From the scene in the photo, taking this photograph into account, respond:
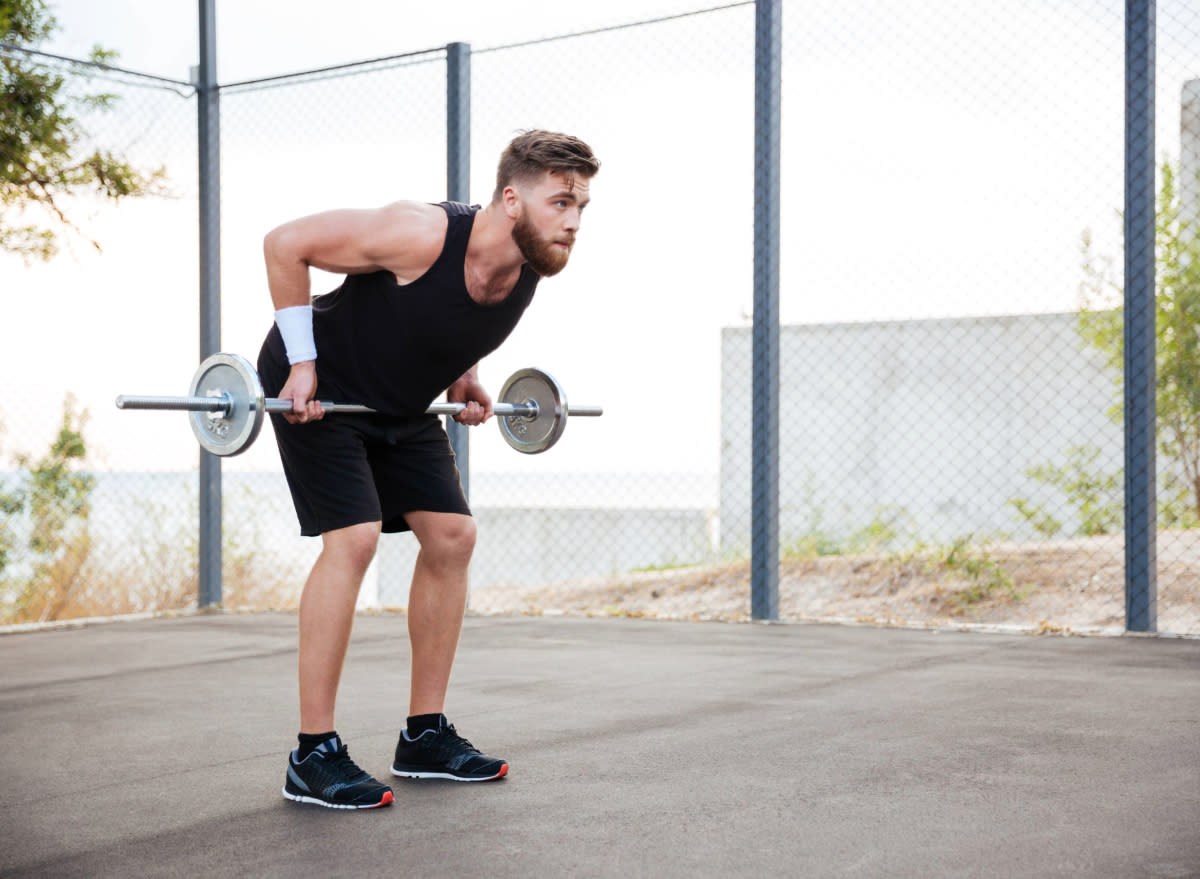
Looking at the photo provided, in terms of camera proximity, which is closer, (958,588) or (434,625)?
(434,625)

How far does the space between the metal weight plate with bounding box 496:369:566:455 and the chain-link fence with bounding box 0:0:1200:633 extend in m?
2.17

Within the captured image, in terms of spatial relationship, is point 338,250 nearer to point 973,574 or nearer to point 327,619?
point 327,619

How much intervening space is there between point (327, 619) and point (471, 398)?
60 cm

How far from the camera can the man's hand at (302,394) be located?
2.17 m

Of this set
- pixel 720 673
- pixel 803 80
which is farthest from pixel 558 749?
pixel 803 80

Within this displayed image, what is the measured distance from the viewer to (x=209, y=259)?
18.7 ft

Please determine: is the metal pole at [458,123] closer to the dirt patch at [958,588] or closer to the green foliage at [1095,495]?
the dirt patch at [958,588]

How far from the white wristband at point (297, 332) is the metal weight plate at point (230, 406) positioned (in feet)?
0.26

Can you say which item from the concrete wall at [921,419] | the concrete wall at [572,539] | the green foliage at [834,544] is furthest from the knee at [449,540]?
the concrete wall at [572,539]

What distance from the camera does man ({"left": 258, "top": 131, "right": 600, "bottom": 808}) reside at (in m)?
2.17

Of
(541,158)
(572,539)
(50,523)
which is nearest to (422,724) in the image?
(541,158)

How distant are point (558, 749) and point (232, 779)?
0.64 metres

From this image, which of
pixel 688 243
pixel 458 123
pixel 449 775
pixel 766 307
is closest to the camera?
pixel 449 775

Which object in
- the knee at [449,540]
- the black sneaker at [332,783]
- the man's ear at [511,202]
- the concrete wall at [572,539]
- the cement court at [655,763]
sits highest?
the man's ear at [511,202]
